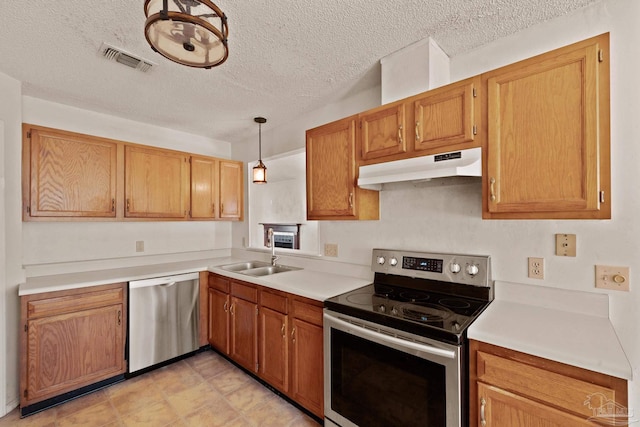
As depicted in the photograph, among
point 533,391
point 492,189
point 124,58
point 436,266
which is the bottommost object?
point 533,391

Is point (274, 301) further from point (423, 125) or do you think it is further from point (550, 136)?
point (550, 136)

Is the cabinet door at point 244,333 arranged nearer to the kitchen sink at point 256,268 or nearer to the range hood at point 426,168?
the kitchen sink at point 256,268

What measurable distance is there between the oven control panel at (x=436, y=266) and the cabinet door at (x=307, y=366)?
2.23ft

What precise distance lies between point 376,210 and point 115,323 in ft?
7.83

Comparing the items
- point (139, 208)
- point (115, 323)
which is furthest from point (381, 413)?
point (139, 208)

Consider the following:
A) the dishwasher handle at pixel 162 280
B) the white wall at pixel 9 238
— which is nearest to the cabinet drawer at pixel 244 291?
the dishwasher handle at pixel 162 280

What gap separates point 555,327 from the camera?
1.32 metres

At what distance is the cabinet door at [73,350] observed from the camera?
214 cm

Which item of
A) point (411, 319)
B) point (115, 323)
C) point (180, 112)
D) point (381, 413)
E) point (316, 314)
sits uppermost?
point (180, 112)

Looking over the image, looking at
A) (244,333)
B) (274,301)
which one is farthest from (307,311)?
(244,333)

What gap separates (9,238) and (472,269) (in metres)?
3.34

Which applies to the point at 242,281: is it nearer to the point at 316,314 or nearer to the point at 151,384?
the point at 316,314

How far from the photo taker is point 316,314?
1.96m

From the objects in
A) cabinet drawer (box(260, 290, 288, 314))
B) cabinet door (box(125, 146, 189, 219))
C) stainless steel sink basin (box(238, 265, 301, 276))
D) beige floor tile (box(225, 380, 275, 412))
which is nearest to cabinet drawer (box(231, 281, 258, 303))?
cabinet drawer (box(260, 290, 288, 314))
